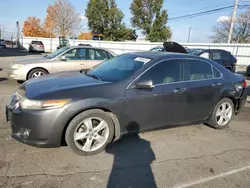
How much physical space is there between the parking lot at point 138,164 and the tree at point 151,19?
112 feet

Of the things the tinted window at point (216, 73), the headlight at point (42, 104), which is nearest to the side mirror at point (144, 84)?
the headlight at point (42, 104)

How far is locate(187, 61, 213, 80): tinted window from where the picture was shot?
410cm

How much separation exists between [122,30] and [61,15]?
16.6m

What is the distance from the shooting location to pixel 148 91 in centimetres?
353

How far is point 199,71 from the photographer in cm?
421

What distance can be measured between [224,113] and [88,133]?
2.99 metres

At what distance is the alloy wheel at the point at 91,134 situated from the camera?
3.19 metres

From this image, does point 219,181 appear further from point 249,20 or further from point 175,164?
Answer: point 249,20

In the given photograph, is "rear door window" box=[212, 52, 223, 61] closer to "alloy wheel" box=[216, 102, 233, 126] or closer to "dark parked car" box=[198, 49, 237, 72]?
"dark parked car" box=[198, 49, 237, 72]

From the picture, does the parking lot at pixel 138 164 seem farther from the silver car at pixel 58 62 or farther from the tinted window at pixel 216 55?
the tinted window at pixel 216 55

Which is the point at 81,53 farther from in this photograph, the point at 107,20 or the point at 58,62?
the point at 107,20

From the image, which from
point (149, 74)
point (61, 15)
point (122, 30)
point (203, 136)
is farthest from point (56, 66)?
point (61, 15)

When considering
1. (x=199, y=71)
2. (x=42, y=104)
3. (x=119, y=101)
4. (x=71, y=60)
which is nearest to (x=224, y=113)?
(x=199, y=71)

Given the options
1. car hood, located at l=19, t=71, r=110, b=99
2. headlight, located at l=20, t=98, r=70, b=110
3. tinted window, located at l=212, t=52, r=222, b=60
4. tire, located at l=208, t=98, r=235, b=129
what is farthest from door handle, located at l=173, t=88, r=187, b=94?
tinted window, located at l=212, t=52, r=222, b=60
